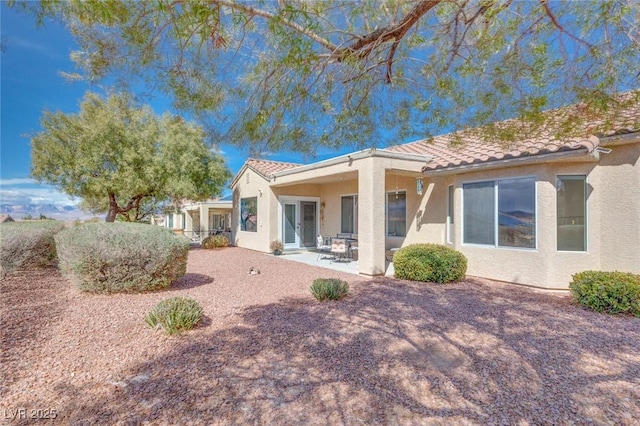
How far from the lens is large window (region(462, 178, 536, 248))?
29.6 ft

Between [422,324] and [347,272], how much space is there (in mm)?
5444

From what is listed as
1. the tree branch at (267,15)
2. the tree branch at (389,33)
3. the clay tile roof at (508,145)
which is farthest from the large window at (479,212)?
the tree branch at (267,15)

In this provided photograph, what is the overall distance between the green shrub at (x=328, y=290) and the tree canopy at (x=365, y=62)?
3.27 meters

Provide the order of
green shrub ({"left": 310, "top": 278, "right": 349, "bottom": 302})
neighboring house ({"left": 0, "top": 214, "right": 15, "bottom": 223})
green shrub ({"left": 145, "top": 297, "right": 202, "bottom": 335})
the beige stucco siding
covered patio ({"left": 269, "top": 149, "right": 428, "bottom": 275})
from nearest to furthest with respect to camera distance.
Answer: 1. green shrub ({"left": 145, "top": 297, "right": 202, "bottom": 335})
2. green shrub ({"left": 310, "top": 278, "right": 349, "bottom": 302})
3. the beige stucco siding
4. covered patio ({"left": 269, "top": 149, "right": 428, "bottom": 275})
5. neighboring house ({"left": 0, "top": 214, "right": 15, "bottom": 223})

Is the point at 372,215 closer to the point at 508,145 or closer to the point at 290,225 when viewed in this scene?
the point at 508,145

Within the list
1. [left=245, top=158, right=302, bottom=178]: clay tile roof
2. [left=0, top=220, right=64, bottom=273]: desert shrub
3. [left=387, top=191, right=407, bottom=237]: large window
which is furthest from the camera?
[left=245, top=158, right=302, bottom=178]: clay tile roof

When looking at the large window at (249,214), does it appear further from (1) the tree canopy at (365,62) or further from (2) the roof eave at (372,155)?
(1) the tree canopy at (365,62)

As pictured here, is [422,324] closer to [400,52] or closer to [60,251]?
[400,52]

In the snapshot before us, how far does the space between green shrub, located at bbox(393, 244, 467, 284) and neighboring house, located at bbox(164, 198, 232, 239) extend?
18.5 m

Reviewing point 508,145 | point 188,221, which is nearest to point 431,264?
point 508,145

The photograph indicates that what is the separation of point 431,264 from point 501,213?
2644 mm

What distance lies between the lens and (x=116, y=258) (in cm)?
753

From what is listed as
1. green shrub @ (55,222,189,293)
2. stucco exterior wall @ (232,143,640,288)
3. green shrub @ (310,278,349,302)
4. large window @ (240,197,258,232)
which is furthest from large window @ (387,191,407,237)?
green shrub @ (55,222,189,293)

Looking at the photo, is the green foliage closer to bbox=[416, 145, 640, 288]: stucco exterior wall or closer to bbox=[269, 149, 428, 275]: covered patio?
bbox=[269, 149, 428, 275]: covered patio
